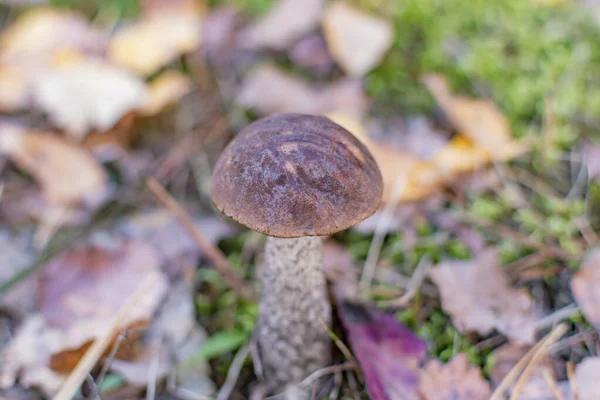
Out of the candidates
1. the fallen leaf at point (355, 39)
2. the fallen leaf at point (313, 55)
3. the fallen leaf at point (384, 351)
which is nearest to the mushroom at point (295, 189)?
the fallen leaf at point (384, 351)

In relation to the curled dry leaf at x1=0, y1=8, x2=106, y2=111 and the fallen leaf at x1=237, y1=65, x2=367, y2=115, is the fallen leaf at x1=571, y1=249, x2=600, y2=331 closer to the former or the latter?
the fallen leaf at x1=237, y1=65, x2=367, y2=115

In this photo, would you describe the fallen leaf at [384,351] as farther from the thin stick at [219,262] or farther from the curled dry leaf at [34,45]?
the curled dry leaf at [34,45]

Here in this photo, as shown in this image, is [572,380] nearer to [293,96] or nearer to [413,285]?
[413,285]

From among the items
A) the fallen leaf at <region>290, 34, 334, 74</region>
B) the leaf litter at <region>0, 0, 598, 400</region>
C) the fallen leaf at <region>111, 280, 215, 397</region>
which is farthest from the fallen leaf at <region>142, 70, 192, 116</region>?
the fallen leaf at <region>111, 280, 215, 397</region>

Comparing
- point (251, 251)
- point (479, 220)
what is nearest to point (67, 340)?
point (251, 251)

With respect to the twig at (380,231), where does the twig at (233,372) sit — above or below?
below

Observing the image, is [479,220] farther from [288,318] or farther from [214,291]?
[214,291]
